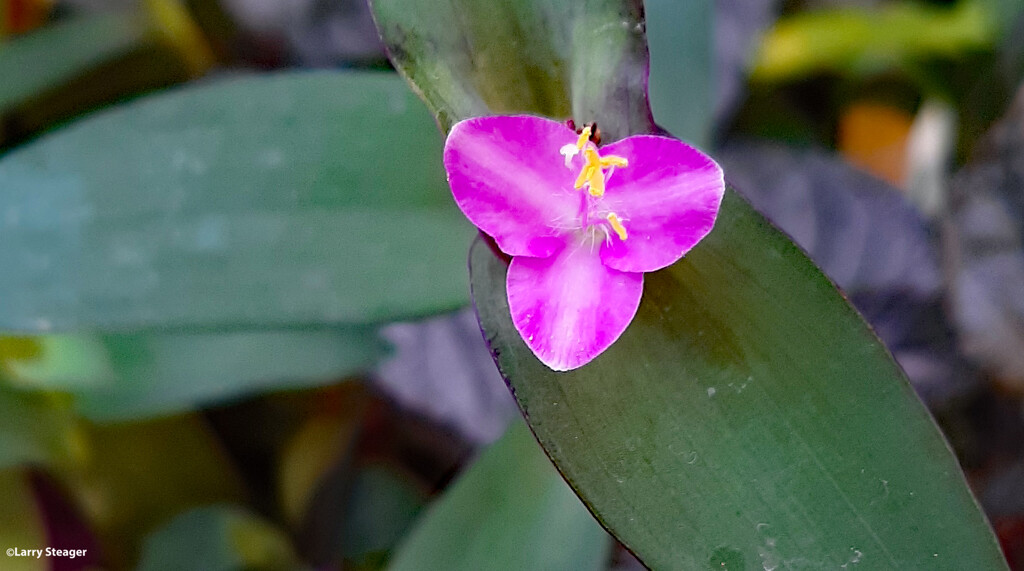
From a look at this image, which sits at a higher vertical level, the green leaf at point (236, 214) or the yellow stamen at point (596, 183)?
the yellow stamen at point (596, 183)

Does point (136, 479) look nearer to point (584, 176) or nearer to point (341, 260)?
point (341, 260)

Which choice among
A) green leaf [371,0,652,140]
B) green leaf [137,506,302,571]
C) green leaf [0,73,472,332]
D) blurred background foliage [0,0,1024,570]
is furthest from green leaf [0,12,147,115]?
green leaf [371,0,652,140]

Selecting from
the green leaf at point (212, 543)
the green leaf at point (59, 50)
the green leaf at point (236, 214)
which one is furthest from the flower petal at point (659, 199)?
the green leaf at point (59, 50)

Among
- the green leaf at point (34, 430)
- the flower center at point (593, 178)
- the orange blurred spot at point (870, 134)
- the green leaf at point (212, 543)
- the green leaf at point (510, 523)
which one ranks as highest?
the flower center at point (593, 178)

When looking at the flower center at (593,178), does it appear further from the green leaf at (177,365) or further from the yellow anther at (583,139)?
the green leaf at (177,365)

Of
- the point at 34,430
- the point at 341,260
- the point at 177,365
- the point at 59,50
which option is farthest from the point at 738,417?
the point at 59,50

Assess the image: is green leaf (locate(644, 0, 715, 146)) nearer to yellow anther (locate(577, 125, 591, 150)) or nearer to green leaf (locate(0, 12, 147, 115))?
yellow anther (locate(577, 125, 591, 150))
